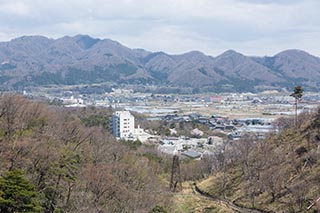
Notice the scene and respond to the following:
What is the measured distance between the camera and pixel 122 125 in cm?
5100

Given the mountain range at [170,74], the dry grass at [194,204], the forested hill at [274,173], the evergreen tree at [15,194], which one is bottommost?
the dry grass at [194,204]

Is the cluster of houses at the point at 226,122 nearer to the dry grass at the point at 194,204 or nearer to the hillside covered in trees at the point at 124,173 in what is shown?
the hillside covered in trees at the point at 124,173

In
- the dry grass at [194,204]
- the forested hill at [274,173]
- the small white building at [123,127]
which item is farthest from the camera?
the small white building at [123,127]

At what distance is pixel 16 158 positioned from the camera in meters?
17.2

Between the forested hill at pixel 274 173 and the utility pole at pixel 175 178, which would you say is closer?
the forested hill at pixel 274 173

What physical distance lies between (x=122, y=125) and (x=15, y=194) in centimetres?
3761

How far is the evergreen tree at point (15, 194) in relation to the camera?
13.3m

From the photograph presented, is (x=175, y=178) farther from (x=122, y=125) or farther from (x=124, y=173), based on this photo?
(x=122, y=125)

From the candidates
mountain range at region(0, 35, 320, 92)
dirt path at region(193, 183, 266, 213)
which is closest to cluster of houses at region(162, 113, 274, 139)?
dirt path at region(193, 183, 266, 213)

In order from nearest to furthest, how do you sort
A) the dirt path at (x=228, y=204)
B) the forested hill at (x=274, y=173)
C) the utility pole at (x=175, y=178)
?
the forested hill at (x=274, y=173)
the dirt path at (x=228, y=204)
the utility pole at (x=175, y=178)

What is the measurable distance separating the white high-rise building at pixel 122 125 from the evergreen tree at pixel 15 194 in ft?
119

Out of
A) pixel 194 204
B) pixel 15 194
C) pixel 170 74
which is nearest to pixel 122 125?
pixel 194 204

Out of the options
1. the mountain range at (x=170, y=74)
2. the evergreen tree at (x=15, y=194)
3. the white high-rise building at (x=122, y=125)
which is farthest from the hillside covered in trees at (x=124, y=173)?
the mountain range at (x=170, y=74)

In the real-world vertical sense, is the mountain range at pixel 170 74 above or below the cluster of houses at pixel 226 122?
above
